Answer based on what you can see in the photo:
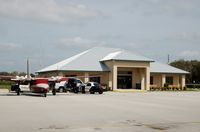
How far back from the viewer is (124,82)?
215 ft

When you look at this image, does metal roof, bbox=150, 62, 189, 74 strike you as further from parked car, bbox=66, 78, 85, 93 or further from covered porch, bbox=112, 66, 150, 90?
parked car, bbox=66, 78, 85, 93

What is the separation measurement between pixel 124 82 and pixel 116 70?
4.99 metres

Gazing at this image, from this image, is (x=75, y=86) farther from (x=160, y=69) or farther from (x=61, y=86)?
(x=160, y=69)

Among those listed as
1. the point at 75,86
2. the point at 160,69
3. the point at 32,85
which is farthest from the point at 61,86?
the point at 160,69

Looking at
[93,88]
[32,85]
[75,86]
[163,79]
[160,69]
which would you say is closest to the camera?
[32,85]

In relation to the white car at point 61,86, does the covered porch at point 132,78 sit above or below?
above

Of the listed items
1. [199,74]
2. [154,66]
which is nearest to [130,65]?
[154,66]

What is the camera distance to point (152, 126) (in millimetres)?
14055

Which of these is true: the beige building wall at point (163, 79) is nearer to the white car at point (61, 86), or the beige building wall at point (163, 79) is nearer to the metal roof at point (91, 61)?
the metal roof at point (91, 61)

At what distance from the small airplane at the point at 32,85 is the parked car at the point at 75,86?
7.86 meters

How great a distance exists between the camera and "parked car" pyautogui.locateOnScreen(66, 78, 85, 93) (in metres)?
48.9

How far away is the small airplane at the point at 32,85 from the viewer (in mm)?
39494

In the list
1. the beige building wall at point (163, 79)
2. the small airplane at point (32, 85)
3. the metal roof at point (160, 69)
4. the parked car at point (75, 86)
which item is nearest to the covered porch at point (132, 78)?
the metal roof at point (160, 69)

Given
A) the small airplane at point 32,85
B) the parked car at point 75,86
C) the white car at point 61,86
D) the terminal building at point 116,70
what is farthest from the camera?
the terminal building at point 116,70
